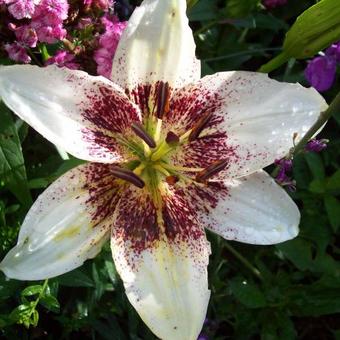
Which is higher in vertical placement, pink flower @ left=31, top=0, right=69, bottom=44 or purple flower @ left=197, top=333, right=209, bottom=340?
pink flower @ left=31, top=0, right=69, bottom=44

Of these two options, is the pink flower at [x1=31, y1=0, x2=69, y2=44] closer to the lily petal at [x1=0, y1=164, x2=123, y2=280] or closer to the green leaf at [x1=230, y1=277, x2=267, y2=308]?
the lily petal at [x1=0, y1=164, x2=123, y2=280]

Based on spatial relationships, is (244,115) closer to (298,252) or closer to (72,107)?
(72,107)

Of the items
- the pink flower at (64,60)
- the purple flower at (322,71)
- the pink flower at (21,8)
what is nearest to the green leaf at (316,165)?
→ the purple flower at (322,71)

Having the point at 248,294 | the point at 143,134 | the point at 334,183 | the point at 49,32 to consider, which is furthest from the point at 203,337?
the point at 49,32

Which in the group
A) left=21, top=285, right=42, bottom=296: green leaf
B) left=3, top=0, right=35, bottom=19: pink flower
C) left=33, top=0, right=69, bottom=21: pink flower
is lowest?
left=21, top=285, right=42, bottom=296: green leaf

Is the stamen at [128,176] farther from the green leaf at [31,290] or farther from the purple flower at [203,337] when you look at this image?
the purple flower at [203,337]

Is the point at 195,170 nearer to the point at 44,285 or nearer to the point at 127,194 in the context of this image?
the point at 127,194

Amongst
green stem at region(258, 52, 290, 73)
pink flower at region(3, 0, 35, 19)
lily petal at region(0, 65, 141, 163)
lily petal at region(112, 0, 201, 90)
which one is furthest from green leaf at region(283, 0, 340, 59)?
pink flower at region(3, 0, 35, 19)
